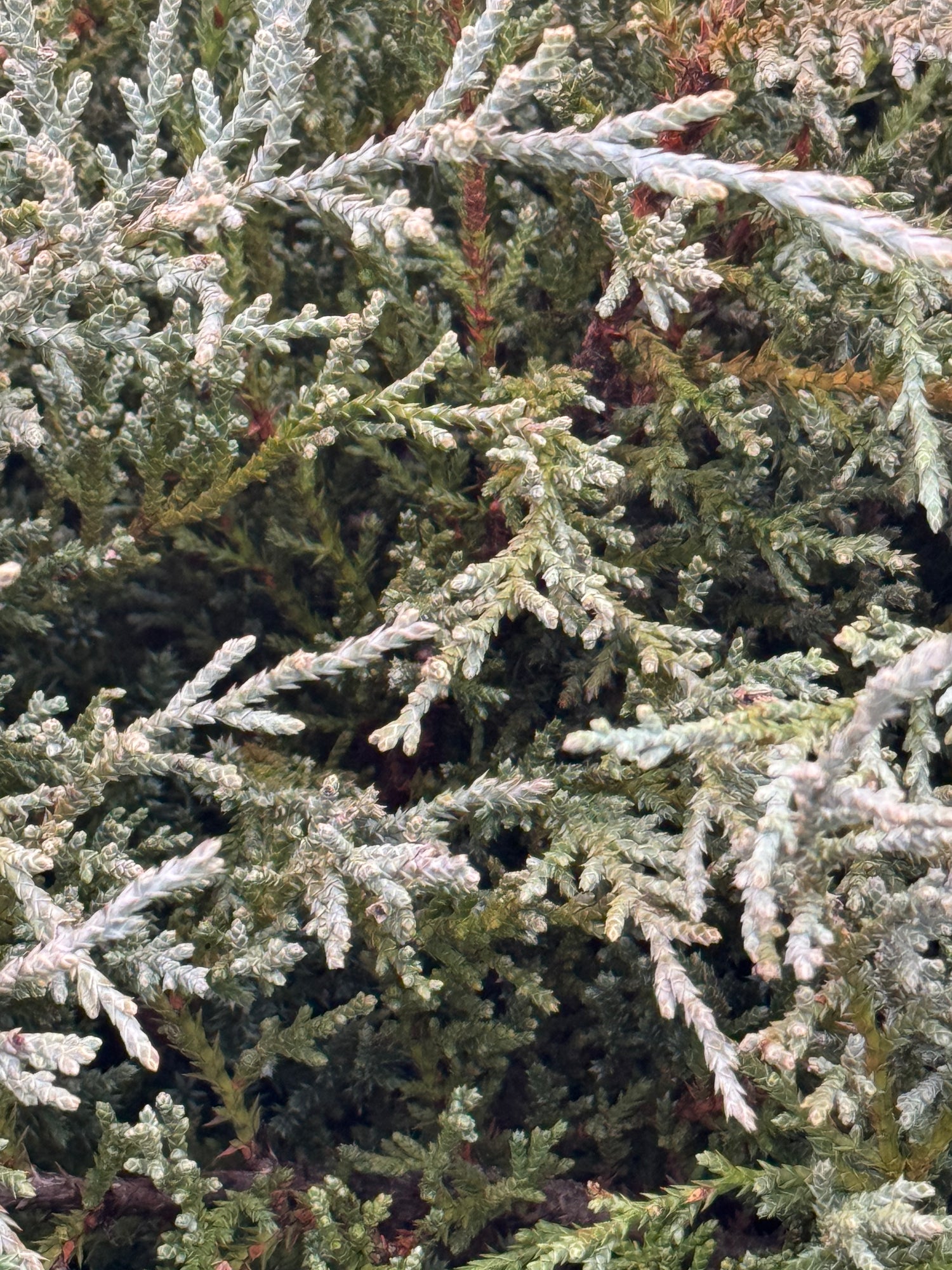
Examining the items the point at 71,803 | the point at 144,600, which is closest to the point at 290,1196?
the point at 71,803

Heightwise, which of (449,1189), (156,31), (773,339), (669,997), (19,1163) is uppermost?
(156,31)

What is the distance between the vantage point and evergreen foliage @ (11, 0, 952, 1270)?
5.55 ft

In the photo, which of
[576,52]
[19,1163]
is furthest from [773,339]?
[19,1163]

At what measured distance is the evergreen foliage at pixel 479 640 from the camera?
1690 mm

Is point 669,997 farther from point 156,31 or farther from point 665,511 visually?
point 156,31

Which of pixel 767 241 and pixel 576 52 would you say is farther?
pixel 576 52

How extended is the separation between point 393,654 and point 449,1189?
44.7 inches

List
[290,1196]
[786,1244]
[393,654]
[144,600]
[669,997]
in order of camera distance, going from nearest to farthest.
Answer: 1. [669,997]
2. [786,1244]
3. [290,1196]
4. [393,654]
5. [144,600]

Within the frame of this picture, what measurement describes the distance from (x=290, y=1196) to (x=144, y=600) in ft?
4.37

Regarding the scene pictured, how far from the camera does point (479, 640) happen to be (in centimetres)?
185

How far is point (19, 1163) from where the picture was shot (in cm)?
194

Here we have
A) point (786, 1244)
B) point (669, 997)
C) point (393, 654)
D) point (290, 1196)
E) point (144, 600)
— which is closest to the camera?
point (669, 997)

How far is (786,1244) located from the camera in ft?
6.24

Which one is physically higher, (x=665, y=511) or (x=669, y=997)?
(x=665, y=511)
